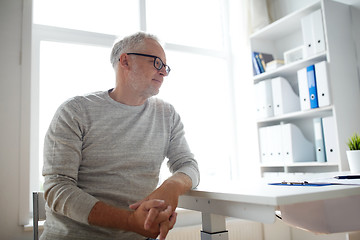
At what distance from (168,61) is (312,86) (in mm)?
1261

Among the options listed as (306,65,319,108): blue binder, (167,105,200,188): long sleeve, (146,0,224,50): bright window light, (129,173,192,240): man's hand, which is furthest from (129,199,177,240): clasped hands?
(146,0,224,50): bright window light

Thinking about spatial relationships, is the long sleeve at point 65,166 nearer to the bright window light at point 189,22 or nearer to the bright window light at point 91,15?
the bright window light at point 91,15

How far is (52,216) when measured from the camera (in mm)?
1143

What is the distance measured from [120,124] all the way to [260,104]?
1630 mm

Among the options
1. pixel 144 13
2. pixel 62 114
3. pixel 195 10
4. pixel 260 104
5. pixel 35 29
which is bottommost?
pixel 62 114

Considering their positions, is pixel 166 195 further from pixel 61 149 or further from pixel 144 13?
pixel 144 13

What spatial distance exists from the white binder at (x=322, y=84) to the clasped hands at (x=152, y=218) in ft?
4.97

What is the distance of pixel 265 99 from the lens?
2.51 meters

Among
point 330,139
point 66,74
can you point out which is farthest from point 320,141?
point 66,74

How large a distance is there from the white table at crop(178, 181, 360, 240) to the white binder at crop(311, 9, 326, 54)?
52.8 inches

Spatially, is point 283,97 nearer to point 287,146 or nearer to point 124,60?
point 287,146

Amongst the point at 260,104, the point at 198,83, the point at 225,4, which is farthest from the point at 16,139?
the point at 225,4

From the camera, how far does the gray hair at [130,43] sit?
4.40ft

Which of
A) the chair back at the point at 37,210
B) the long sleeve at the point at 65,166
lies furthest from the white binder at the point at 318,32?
the chair back at the point at 37,210
